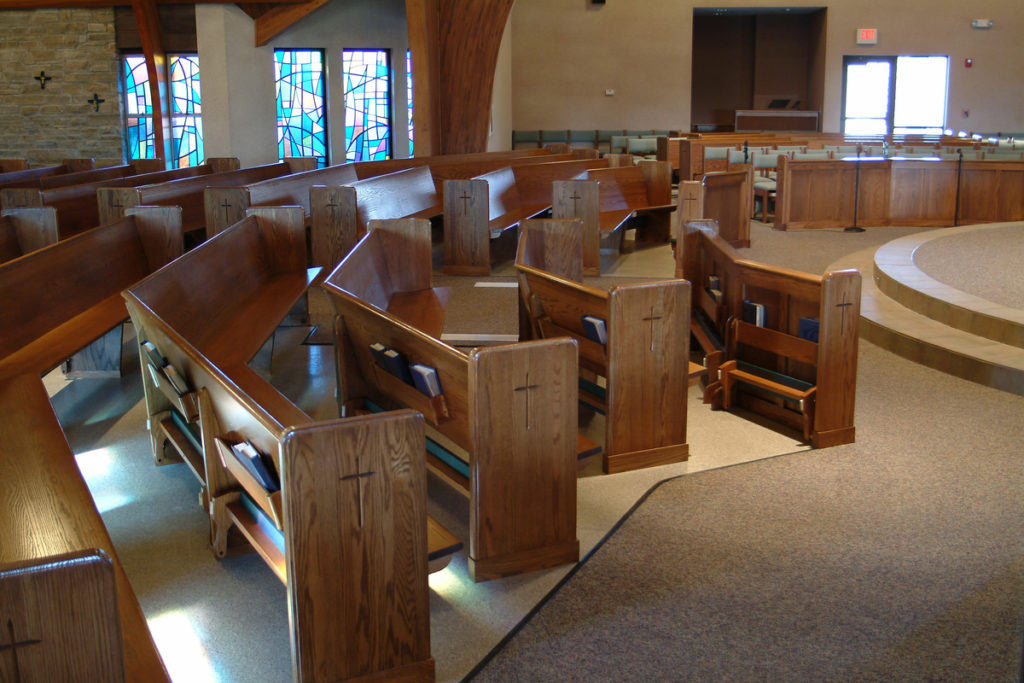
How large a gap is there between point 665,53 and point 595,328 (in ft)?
49.4

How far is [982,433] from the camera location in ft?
11.2

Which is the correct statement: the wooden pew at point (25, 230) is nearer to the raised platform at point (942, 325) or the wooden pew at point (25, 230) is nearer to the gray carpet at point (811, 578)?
the gray carpet at point (811, 578)

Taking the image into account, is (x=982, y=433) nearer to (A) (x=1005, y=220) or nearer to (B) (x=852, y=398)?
(B) (x=852, y=398)

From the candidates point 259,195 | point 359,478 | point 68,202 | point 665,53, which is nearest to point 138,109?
point 68,202

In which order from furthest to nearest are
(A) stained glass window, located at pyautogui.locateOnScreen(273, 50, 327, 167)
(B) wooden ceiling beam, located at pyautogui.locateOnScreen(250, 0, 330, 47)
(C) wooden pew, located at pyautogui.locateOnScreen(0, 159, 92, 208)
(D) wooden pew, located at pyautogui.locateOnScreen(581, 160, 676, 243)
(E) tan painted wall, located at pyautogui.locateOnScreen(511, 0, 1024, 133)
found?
(E) tan painted wall, located at pyautogui.locateOnScreen(511, 0, 1024, 133) < (A) stained glass window, located at pyautogui.locateOnScreen(273, 50, 327, 167) < (B) wooden ceiling beam, located at pyautogui.locateOnScreen(250, 0, 330, 47) < (D) wooden pew, located at pyautogui.locateOnScreen(581, 160, 676, 243) < (C) wooden pew, located at pyautogui.locateOnScreen(0, 159, 92, 208)

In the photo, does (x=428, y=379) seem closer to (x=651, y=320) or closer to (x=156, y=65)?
(x=651, y=320)

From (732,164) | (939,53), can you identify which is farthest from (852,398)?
(939,53)

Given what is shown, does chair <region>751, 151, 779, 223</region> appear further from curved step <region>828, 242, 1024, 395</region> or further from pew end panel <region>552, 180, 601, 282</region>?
curved step <region>828, 242, 1024, 395</region>

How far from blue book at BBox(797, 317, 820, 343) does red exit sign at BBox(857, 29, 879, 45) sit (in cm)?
1542

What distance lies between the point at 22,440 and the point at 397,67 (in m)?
10.2

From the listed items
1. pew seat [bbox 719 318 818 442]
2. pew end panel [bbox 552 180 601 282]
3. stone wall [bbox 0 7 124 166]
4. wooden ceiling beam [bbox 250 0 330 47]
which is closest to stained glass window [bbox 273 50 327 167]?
wooden ceiling beam [bbox 250 0 330 47]

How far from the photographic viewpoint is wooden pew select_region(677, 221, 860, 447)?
3207 millimetres

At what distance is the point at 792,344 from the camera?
3408 millimetres

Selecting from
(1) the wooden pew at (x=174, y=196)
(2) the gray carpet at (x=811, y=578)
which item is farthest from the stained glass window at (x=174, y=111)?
(2) the gray carpet at (x=811, y=578)
